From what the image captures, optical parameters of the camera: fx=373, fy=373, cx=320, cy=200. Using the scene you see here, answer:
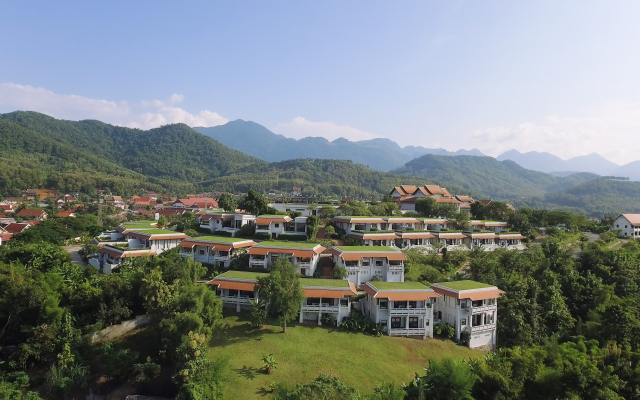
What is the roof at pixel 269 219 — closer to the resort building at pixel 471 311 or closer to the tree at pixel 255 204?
the tree at pixel 255 204

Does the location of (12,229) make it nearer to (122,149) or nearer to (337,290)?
(337,290)

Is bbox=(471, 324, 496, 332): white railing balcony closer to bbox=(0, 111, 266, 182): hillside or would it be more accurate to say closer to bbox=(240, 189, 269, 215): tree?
bbox=(240, 189, 269, 215): tree

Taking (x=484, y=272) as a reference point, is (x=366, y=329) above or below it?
below

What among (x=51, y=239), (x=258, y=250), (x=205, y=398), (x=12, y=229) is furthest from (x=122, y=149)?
(x=205, y=398)

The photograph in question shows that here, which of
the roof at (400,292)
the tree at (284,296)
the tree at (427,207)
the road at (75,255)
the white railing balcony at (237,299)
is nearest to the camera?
the tree at (284,296)

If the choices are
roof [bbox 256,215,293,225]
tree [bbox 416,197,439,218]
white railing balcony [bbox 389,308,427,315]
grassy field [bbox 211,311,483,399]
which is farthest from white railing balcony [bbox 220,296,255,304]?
tree [bbox 416,197,439,218]

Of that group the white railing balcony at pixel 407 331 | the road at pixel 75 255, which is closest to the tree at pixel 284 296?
the white railing balcony at pixel 407 331
